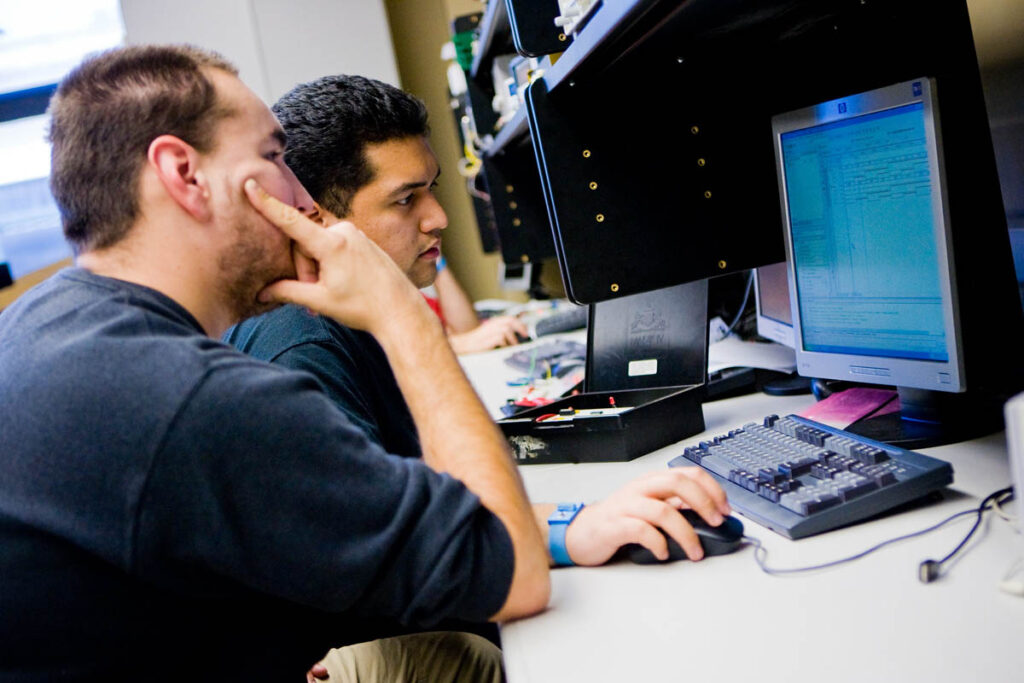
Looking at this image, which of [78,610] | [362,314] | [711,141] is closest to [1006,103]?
[711,141]

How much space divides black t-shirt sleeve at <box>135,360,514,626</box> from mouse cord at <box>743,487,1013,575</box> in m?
0.25

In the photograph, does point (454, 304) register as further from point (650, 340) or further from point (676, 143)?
point (676, 143)

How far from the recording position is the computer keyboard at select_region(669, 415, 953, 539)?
34.1 inches

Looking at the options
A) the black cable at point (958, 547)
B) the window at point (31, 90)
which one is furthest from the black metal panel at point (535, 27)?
the window at point (31, 90)

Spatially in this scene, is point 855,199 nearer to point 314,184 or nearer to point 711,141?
point 711,141

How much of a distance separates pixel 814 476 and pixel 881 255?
0.34m

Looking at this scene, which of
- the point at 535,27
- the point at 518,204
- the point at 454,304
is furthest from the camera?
the point at 454,304

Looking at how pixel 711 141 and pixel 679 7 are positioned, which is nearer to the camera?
pixel 679 7

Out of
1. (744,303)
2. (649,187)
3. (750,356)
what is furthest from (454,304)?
(649,187)

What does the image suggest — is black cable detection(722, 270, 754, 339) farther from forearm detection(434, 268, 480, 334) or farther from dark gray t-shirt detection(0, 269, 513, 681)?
forearm detection(434, 268, 480, 334)

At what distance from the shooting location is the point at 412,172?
1.60m

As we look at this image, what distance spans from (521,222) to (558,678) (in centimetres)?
203

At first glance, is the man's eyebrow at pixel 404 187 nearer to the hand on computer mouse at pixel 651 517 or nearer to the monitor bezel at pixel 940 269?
the monitor bezel at pixel 940 269

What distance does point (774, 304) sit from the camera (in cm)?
159
